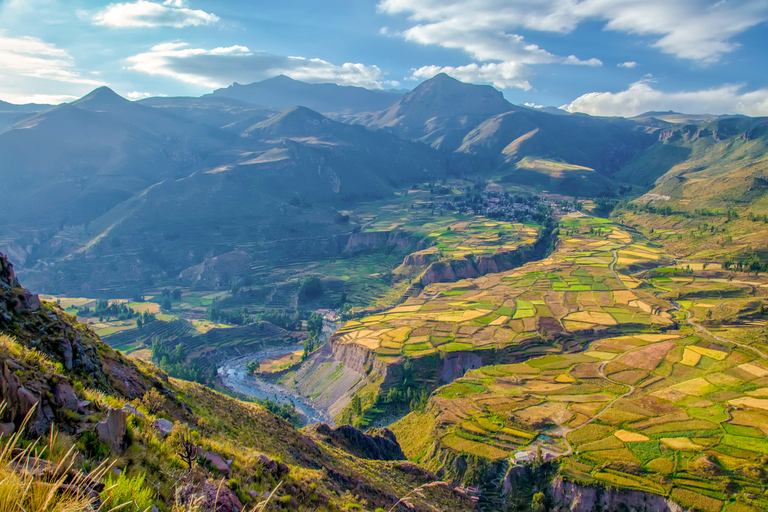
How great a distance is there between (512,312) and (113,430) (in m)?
108

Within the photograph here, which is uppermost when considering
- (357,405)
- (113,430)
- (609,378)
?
(113,430)

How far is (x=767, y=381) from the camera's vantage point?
70.9 m

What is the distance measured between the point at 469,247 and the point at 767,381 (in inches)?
4468

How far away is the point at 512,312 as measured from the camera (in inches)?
4409

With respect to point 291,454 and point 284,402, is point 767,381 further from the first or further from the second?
point 284,402

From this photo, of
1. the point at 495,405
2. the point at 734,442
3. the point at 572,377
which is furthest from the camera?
the point at 572,377

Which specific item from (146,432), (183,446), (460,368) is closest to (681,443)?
(460,368)

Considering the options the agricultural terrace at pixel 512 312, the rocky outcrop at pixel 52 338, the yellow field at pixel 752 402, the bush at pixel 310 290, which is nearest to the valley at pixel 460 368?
the rocky outcrop at pixel 52 338

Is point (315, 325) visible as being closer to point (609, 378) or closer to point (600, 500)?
point (609, 378)

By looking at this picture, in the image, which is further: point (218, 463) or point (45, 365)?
point (218, 463)

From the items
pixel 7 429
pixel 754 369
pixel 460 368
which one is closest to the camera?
pixel 7 429

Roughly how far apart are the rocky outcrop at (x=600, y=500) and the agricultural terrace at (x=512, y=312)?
41.9 metres

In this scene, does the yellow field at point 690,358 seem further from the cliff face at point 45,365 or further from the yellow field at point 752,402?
the cliff face at point 45,365

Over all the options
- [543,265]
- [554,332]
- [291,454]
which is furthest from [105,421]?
[543,265]
